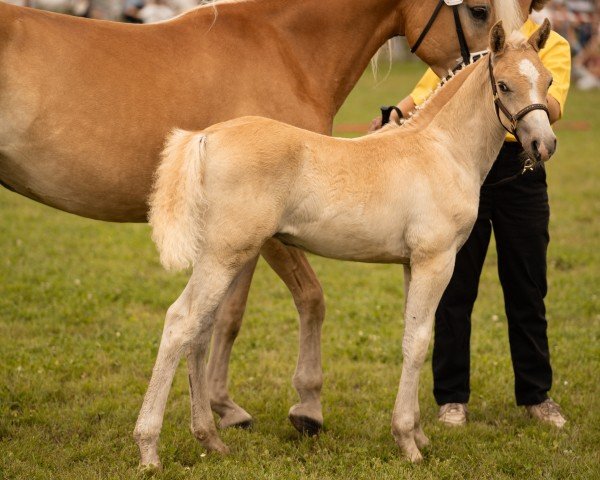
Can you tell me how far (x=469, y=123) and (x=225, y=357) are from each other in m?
1.91

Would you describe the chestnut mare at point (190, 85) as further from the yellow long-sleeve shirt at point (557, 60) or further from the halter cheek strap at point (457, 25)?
the yellow long-sleeve shirt at point (557, 60)

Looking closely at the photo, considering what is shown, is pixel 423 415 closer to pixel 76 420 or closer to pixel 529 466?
pixel 529 466

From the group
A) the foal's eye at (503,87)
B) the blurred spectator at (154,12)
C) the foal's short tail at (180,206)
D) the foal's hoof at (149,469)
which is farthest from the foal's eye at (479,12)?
the blurred spectator at (154,12)

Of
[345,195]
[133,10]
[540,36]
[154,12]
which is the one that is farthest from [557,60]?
[133,10]

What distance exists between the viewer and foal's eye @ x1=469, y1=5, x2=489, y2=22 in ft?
14.5

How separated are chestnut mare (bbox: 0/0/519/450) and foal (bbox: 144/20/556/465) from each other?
1.31 feet

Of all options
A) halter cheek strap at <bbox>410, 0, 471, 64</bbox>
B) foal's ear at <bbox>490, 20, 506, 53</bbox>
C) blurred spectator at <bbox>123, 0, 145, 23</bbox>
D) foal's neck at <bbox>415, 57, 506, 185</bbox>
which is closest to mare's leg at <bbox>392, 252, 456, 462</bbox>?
foal's neck at <bbox>415, 57, 506, 185</bbox>

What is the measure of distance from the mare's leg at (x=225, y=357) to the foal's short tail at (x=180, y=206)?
1106 millimetres

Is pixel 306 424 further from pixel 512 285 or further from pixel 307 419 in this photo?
pixel 512 285

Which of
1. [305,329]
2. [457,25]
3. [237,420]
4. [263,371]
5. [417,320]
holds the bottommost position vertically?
[263,371]

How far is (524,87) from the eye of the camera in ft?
11.8

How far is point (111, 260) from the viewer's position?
773 centimetres

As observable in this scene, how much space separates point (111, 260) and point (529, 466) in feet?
15.8

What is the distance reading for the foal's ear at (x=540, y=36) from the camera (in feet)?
12.1
